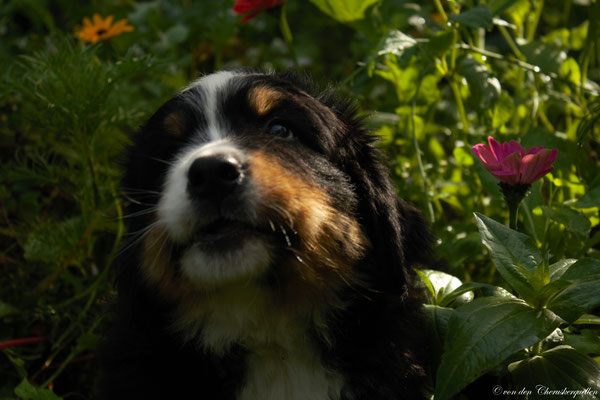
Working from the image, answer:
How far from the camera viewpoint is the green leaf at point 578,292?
1924 mm

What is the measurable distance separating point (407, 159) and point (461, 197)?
49 centimetres

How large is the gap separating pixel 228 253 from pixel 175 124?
70 centimetres

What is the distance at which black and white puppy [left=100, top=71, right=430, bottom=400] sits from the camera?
82.0 inches

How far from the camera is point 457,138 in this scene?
395 centimetres

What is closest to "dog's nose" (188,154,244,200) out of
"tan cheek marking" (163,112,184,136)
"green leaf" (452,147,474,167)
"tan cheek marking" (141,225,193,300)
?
"tan cheek marking" (141,225,193,300)

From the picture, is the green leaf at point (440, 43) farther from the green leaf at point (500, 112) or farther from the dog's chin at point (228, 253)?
the dog's chin at point (228, 253)

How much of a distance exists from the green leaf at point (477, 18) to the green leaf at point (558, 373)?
1381 mm

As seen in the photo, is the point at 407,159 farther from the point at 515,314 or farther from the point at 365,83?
the point at 515,314

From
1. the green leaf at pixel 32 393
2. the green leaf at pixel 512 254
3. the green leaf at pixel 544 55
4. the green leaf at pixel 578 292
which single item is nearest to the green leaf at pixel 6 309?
the green leaf at pixel 32 393

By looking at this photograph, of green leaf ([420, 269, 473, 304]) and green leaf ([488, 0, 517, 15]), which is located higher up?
green leaf ([488, 0, 517, 15])

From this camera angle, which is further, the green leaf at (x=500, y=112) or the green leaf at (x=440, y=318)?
the green leaf at (x=500, y=112)

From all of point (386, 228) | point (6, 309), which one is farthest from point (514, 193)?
point (6, 309)

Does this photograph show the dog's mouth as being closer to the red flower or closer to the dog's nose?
the dog's nose

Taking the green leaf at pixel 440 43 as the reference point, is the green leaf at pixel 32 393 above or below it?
below
